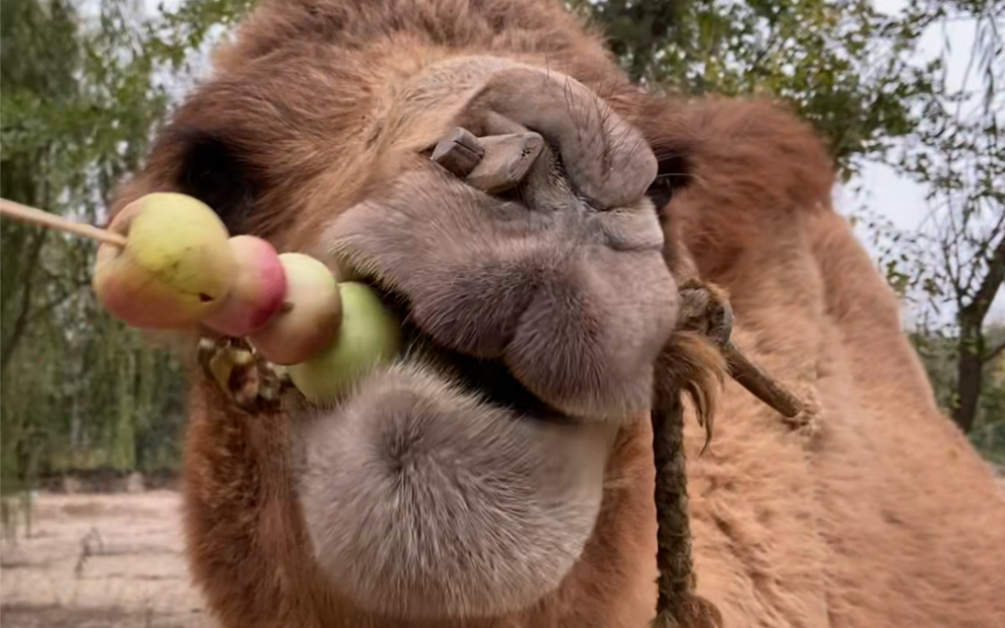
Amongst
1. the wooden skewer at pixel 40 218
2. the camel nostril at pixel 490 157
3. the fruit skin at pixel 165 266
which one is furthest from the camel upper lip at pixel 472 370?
the wooden skewer at pixel 40 218

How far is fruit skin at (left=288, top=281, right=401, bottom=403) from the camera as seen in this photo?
5.14ft

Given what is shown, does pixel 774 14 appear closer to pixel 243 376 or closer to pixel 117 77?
pixel 117 77

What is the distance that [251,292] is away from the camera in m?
1.42

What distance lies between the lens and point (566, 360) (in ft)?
5.10

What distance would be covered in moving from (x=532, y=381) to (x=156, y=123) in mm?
2211

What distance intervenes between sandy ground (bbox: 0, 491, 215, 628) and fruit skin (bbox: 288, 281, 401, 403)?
6.70 meters

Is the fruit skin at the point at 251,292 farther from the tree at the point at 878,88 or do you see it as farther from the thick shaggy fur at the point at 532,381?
the tree at the point at 878,88

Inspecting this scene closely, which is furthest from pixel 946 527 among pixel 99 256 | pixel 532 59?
pixel 99 256

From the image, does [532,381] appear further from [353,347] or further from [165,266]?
[165,266]

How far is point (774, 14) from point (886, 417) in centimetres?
232

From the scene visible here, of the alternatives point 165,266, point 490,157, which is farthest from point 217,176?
point 165,266

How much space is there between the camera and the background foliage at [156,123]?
5.20 meters

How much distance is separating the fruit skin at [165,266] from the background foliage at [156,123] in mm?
1985

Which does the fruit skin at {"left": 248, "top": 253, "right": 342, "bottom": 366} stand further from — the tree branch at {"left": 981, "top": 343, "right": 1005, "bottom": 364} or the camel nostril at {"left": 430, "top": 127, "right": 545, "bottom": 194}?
the tree branch at {"left": 981, "top": 343, "right": 1005, "bottom": 364}
